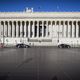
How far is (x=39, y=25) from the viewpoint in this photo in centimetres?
10381

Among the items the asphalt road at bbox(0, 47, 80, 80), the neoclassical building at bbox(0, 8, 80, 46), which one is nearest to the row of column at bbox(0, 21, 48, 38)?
the neoclassical building at bbox(0, 8, 80, 46)

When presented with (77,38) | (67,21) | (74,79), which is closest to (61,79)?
(74,79)

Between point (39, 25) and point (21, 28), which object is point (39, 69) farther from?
point (39, 25)

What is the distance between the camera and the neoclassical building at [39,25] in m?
100

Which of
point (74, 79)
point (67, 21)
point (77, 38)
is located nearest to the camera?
point (74, 79)

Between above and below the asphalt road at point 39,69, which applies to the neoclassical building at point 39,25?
above

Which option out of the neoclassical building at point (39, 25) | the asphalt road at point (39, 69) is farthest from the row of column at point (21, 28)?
the asphalt road at point (39, 69)

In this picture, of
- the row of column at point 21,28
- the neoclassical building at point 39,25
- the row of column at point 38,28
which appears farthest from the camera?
the row of column at point 21,28

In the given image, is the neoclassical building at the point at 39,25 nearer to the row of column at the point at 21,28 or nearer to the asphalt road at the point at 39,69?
the row of column at the point at 21,28

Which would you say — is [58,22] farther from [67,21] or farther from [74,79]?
[74,79]

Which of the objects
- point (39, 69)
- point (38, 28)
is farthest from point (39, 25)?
point (39, 69)

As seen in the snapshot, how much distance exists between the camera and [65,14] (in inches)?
3981

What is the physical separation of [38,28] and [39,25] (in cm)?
263

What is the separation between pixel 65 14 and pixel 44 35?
44.2ft
